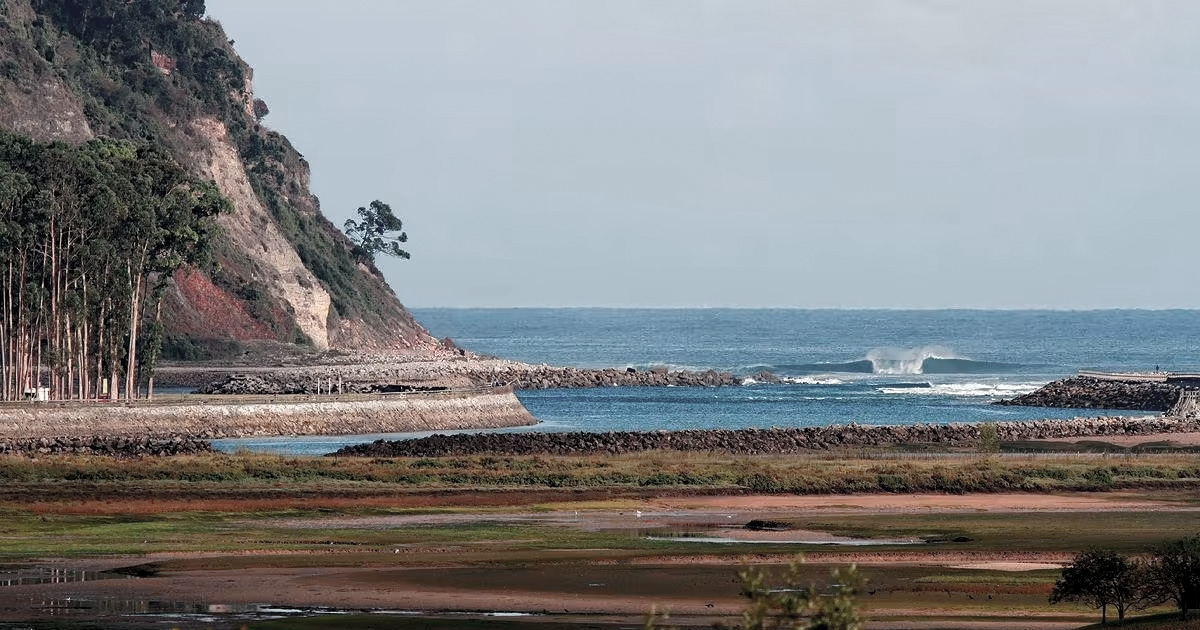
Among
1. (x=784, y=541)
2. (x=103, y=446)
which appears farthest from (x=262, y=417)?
(x=784, y=541)

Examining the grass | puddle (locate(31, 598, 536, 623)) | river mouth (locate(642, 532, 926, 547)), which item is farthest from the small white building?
puddle (locate(31, 598, 536, 623))

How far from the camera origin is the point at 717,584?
144 feet

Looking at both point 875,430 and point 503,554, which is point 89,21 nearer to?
point 875,430

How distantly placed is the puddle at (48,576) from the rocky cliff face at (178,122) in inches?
4386

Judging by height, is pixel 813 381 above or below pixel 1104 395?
above

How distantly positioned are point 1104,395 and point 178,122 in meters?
93.0

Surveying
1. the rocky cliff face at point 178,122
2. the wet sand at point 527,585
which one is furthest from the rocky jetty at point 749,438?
the rocky cliff face at point 178,122

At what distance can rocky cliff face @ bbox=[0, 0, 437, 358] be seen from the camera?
534ft

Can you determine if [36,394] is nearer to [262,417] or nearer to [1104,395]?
[262,417]

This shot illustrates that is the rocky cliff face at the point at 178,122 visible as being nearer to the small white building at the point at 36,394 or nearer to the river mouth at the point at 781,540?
the small white building at the point at 36,394

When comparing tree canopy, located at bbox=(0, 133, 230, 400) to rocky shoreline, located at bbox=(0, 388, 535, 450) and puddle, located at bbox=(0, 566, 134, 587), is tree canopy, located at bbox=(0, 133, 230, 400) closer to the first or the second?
rocky shoreline, located at bbox=(0, 388, 535, 450)

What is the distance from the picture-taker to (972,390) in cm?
17400

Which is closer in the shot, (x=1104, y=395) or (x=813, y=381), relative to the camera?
(x=1104, y=395)

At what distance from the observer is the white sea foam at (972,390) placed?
166375mm
